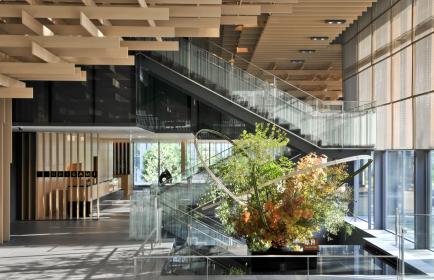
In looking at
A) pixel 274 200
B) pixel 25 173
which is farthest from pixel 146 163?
pixel 274 200

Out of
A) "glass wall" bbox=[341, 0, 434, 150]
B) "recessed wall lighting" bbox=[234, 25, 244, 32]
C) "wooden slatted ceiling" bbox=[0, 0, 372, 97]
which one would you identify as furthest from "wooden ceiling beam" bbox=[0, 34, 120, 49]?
"recessed wall lighting" bbox=[234, 25, 244, 32]

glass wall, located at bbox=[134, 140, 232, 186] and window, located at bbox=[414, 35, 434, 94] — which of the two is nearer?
window, located at bbox=[414, 35, 434, 94]

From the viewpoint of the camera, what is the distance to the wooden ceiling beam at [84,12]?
10.6 metres

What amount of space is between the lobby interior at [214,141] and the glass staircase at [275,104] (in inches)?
1.7

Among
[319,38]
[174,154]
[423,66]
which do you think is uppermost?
[319,38]

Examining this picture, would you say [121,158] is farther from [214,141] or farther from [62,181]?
[214,141]

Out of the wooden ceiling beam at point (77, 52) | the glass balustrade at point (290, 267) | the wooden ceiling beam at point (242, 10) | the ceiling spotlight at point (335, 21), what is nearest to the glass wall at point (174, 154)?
the ceiling spotlight at point (335, 21)

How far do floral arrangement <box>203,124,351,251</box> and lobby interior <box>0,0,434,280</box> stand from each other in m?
0.05

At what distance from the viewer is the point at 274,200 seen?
17.2 metres

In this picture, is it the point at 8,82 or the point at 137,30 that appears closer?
the point at 137,30

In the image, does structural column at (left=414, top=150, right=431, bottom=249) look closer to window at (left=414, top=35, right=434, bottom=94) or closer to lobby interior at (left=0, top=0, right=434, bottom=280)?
lobby interior at (left=0, top=0, right=434, bottom=280)

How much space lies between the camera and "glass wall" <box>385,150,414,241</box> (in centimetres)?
1994

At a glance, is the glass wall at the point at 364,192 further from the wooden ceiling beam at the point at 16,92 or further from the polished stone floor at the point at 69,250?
the wooden ceiling beam at the point at 16,92

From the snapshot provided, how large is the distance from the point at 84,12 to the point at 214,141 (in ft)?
46.5
